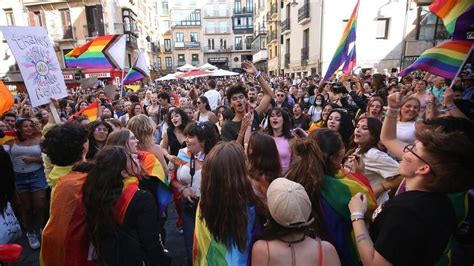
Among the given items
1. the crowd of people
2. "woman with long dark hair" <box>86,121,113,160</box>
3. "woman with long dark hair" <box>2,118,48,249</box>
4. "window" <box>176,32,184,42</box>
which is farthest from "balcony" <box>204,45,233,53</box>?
the crowd of people

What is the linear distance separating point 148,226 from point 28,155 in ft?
9.55

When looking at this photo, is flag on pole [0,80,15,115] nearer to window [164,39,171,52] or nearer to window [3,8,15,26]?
window [3,8,15,26]

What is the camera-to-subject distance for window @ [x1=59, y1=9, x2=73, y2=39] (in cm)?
2404

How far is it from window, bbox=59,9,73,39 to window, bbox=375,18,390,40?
901 inches

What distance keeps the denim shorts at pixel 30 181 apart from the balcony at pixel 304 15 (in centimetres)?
2091

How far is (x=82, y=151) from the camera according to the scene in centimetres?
254

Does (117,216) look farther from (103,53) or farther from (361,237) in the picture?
(103,53)

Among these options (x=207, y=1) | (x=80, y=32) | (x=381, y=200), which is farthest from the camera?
(x=207, y=1)

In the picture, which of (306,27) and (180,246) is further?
(306,27)

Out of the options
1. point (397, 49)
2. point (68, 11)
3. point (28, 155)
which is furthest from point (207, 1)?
point (28, 155)

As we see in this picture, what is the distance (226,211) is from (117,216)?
0.74 metres

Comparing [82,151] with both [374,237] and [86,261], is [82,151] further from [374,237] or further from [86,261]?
[374,237]

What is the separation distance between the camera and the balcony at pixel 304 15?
21375 millimetres

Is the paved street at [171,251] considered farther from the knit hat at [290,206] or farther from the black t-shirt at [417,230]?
the black t-shirt at [417,230]
